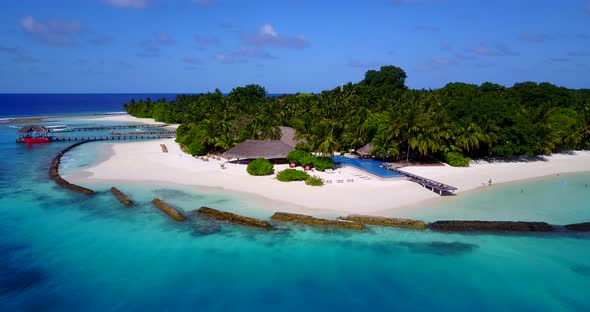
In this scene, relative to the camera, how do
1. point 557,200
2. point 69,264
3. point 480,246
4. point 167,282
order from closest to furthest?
1. point 167,282
2. point 69,264
3. point 480,246
4. point 557,200

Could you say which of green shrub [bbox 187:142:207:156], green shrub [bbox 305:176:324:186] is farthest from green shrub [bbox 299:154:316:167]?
green shrub [bbox 187:142:207:156]

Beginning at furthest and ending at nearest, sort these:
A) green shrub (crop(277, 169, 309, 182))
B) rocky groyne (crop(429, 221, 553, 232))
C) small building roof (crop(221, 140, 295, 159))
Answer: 1. small building roof (crop(221, 140, 295, 159))
2. green shrub (crop(277, 169, 309, 182))
3. rocky groyne (crop(429, 221, 553, 232))

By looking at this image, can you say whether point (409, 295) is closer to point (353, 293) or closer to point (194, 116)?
point (353, 293)

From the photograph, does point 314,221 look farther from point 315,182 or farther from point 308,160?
point 308,160

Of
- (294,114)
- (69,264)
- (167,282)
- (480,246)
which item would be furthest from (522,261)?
(294,114)

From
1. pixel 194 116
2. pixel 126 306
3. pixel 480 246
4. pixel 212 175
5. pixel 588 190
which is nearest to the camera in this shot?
pixel 126 306

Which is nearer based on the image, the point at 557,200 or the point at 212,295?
the point at 212,295

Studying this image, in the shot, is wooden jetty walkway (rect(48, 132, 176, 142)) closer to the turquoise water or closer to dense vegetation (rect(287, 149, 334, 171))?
dense vegetation (rect(287, 149, 334, 171))
